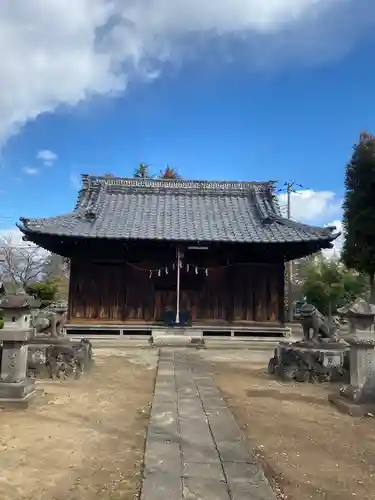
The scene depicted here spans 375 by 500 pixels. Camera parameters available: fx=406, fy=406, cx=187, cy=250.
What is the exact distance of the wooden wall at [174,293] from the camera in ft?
54.2

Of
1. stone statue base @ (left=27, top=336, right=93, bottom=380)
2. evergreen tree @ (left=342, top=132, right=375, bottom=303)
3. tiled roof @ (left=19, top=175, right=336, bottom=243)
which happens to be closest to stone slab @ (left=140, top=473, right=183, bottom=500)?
stone statue base @ (left=27, top=336, right=93, bottom=380)

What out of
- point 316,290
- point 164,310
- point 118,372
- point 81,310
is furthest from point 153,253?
point 316,290

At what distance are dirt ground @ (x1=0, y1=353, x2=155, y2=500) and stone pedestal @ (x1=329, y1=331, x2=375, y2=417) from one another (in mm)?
3032

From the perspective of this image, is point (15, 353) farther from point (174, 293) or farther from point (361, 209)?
point (361, 209)

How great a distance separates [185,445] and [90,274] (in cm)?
1299

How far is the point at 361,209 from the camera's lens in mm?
20016

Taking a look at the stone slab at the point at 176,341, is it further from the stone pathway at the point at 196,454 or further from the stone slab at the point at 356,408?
the stone slab at the point at 356,408

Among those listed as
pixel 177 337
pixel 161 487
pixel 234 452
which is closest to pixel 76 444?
pixel 161 487

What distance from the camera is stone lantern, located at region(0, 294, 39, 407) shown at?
5.96 metres

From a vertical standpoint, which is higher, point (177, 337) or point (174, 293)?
point (174, 293)

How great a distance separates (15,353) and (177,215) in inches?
487

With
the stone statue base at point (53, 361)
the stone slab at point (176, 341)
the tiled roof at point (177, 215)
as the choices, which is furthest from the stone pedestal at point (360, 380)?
the tiled roof at point (177, 215)

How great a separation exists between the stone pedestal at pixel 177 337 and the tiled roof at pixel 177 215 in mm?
3486

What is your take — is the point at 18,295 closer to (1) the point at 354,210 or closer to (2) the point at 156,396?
(2) the point at 156,396
